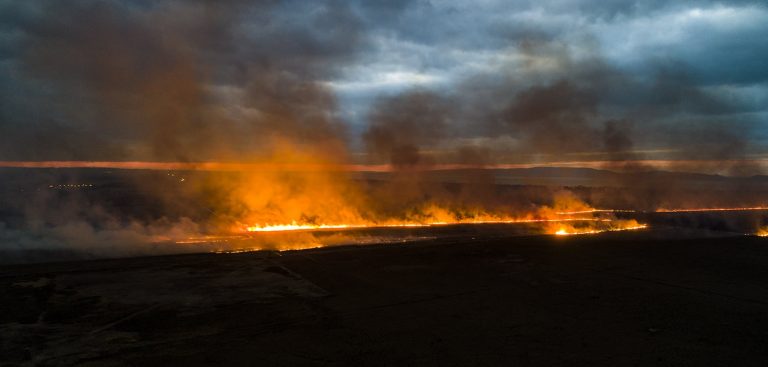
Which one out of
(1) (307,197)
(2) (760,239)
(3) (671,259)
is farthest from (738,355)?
(1) (307,197)

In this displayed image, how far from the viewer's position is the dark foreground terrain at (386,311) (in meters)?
6.02

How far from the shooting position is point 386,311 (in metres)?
8.00

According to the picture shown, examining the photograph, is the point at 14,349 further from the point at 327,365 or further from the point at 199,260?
the point at 199,260

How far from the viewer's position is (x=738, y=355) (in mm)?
6090

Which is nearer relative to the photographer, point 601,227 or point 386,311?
point 386,311

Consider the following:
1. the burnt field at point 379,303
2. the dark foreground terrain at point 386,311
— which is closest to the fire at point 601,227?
the burnt field at point 379,303

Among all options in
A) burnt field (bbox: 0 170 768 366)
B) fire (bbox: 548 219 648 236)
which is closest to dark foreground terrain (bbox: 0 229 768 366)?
burnt field (bbox: 0 170 768 366)

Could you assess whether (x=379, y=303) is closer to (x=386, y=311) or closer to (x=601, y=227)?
(x=386, y=311)

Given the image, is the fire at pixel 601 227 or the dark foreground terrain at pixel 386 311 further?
the fire at pixel 601 227

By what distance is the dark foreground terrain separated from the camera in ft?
19.7

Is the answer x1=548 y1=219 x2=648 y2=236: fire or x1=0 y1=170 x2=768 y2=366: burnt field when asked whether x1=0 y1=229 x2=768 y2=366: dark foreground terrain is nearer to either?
x1=0 y1=170 x2=768 y2=366: burnt field

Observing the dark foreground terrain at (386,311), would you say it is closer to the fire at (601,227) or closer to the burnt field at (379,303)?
the burnt field at (379,303)

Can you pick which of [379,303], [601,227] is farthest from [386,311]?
[601,227]

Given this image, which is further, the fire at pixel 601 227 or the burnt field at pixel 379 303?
the fire at pixel 601 227
